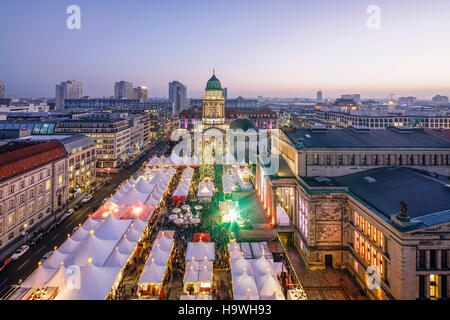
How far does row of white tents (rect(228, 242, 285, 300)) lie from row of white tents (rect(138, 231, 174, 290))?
25.7 ft

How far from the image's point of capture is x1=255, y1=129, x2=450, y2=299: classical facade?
27.1m

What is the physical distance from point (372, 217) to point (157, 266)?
80.5 feet

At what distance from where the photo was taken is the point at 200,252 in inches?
1414

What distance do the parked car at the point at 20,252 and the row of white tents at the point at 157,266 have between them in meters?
19.7

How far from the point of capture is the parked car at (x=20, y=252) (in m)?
39.2

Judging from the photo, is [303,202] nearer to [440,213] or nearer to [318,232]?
[318,232]

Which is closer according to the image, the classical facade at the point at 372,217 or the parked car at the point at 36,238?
the classical facade at the point at 372,217

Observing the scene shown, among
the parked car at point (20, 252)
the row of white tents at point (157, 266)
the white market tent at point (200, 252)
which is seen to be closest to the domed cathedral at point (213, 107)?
the parked car at point (20, 252)

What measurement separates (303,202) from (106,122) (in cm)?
8100

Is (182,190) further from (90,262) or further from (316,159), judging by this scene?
(90,262)

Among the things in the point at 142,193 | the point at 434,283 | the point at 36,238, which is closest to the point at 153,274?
the point at 36,238

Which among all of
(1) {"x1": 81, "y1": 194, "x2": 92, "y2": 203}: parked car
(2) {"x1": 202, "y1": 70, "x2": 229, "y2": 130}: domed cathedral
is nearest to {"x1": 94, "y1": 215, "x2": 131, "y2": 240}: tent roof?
(1) {"x1": 81, "y1": 194, "x2": 92, "y2": 203}: parked car

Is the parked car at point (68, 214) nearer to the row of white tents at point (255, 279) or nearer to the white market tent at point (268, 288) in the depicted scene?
the row of white tents at point (255, 279)
